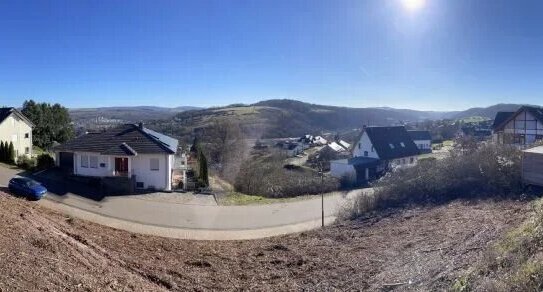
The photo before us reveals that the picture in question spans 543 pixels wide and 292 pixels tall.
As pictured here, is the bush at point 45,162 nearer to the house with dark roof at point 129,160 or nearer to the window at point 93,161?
the house with dark roof at point 129,160

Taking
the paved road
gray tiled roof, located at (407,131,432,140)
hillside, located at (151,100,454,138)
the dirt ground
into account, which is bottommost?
the paved road

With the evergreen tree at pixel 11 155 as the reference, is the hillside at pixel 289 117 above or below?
above

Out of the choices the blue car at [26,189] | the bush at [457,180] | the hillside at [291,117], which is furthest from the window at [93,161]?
the hillside at [291,117]

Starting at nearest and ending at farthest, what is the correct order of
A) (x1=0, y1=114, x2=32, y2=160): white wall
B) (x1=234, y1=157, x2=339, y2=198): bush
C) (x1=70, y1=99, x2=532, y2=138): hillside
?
(x1=234, y1=157, x2=339, y2=198): bush → (x1=0, y1=114, x2=32, y2=160): white wall → (x1=70, y1=99, x2=532, y2=138): hillside

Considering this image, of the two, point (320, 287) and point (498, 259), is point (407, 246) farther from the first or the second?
point (498, 259)

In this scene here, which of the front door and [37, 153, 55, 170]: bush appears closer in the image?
the front door

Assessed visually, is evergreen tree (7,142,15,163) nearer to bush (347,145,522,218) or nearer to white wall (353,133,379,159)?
bush (347,145,522,218)

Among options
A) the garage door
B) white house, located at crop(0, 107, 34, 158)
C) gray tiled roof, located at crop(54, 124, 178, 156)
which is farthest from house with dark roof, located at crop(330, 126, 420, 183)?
white house, located at crop(0, 107, 34, 158)
